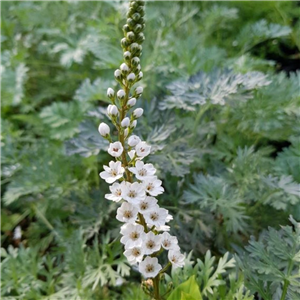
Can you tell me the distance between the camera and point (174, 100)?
1.66m

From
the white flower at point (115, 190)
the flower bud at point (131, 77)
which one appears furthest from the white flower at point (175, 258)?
the flower bud at point (131, 77)

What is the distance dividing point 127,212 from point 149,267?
0.16m

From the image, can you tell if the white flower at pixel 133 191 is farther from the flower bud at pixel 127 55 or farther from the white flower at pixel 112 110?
the flower bud at pixel 127 55

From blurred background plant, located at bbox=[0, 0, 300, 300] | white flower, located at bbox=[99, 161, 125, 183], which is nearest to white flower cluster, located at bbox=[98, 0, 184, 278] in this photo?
white flower, located at bbox=[99, 161, 125, 183]

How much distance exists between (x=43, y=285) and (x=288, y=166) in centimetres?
111

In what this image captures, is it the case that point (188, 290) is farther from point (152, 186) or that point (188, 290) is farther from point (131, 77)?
point (131, 77)

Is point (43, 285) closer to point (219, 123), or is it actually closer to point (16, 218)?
point (16, 218)

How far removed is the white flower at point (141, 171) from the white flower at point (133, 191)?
0.02m

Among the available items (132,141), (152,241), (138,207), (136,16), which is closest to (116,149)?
(132,141)

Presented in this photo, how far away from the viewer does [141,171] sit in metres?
1.00

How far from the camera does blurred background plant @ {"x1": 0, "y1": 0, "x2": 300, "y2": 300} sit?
1.40 meters

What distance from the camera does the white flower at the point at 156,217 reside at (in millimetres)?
989

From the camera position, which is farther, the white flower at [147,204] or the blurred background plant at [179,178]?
the blurred background plant at [179,178]

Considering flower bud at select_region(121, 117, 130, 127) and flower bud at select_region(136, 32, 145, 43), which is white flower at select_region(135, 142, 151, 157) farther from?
flower bud at select_region(136, 32, 145, 43)
